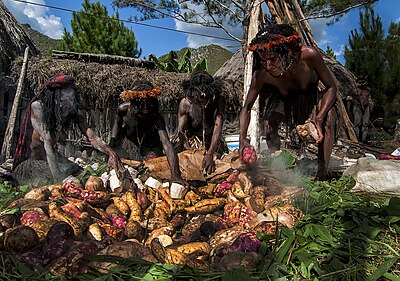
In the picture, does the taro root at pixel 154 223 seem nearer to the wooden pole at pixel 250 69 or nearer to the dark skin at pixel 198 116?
the dark skin at pixel 198 116

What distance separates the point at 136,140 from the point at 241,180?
229cm

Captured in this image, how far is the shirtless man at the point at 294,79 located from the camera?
10.1ft

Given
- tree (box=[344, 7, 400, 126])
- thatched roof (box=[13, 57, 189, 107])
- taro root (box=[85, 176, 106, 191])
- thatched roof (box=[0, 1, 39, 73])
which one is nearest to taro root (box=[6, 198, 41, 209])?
taro root (box=[85, 176, 106, 191])

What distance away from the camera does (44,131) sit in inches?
151

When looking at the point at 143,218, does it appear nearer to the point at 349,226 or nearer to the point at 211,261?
the point at 211,261

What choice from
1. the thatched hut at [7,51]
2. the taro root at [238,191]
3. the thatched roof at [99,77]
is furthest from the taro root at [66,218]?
the thatched hut at [7,51]

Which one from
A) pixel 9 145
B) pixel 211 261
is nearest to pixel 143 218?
pixel 211 261

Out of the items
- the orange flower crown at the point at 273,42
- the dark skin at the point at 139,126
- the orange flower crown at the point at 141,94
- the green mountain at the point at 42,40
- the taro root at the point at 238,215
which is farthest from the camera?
the green mountain at the point at 42,40

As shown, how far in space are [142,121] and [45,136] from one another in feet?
4.04

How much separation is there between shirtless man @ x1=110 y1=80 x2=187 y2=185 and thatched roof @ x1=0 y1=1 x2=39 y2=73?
5.16m

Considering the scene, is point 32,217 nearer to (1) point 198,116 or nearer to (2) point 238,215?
(2) point 238,215

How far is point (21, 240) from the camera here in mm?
1938

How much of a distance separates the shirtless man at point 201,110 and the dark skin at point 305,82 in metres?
1.20

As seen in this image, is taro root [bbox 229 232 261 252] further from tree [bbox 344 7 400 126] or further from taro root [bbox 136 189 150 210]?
tree [bbox 344 7 400 126]
